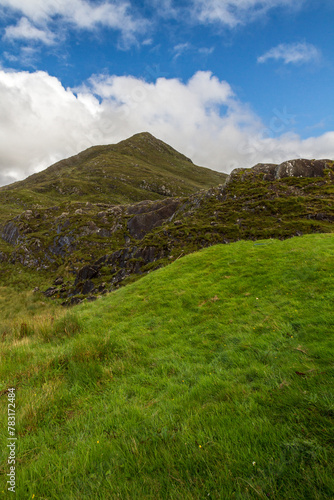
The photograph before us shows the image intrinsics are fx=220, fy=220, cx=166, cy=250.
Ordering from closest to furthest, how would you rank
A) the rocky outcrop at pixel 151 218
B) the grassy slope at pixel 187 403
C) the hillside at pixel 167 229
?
the grassy slope at pixel 187 403 < the hillside at pixel 167 229 < the rocky outcrop at pixel 151 218

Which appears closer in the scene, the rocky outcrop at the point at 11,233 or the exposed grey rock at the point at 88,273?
the exposed grey rock at the point at 88,273

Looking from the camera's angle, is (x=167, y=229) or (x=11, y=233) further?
(x=11, y=233)

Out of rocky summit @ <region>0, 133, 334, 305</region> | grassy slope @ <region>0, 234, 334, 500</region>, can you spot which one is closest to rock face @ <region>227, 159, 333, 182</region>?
rocky summit @ <region>0, 133, 334, 305</region>

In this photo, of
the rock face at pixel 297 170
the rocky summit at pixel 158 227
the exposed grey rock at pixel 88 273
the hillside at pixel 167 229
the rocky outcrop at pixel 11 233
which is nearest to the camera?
the hillside at pixel 167 229

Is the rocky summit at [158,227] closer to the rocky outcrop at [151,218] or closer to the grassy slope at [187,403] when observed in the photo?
the rocky outcrop at [151,218]

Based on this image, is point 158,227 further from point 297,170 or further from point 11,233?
point 11,233

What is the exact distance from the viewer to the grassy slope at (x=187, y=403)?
277cm

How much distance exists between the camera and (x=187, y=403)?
173 inches

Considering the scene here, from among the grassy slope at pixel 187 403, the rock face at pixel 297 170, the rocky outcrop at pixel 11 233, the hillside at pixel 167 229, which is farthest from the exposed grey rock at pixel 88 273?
the rocky outcrop at pixel 11 233

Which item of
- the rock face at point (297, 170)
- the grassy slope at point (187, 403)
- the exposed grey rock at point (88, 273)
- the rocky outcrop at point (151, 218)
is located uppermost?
the rock face at point (297, 170)

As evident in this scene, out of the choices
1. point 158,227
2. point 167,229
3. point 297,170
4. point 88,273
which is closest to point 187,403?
point 167,229

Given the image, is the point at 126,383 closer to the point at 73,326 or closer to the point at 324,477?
the point at 324,477

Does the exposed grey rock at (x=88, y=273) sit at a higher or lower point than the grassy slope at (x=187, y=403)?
lower

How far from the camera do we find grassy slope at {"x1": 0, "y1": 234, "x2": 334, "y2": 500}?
2773mm
